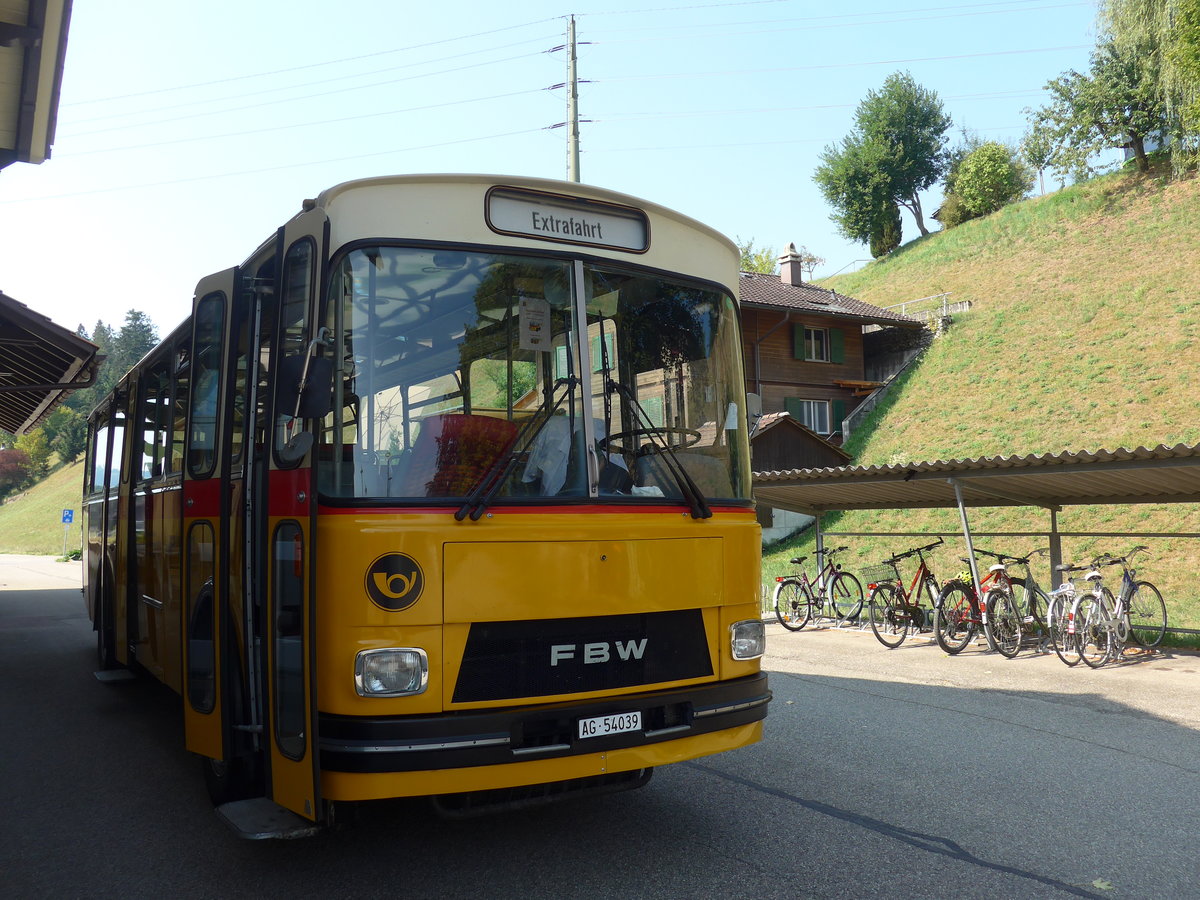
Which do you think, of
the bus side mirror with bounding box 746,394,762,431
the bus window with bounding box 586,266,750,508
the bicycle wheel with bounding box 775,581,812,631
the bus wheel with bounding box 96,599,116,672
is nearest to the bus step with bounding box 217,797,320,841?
the bus window with bounding box 586,266,750,508

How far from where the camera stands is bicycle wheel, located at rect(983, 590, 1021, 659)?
472 inches

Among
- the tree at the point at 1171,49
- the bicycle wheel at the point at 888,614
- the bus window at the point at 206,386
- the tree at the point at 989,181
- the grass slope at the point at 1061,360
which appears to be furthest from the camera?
the tree at the point at 989,181

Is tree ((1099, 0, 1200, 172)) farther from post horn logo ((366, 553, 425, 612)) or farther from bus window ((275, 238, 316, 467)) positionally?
post horn logo ((366, 553, 425, 612))

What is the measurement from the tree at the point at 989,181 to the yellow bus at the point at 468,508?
66.2 metres

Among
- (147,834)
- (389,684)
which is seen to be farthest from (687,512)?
(147,834)

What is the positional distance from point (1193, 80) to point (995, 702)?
45.9 m

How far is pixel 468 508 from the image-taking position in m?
4.06

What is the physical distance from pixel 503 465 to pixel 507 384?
40cm

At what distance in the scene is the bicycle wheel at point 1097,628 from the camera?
11.4 meters

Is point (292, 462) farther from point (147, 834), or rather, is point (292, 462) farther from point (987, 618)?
point (987, 618)

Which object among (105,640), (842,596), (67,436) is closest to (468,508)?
(105,640)

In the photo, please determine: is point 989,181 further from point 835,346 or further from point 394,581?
point 394,581

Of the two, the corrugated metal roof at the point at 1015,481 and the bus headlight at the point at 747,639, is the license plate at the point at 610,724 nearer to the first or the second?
the bus headlight at the point at 747,639

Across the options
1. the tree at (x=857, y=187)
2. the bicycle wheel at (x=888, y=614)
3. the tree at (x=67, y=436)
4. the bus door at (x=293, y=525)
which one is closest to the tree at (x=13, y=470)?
the tree at (x=67, y=436)
